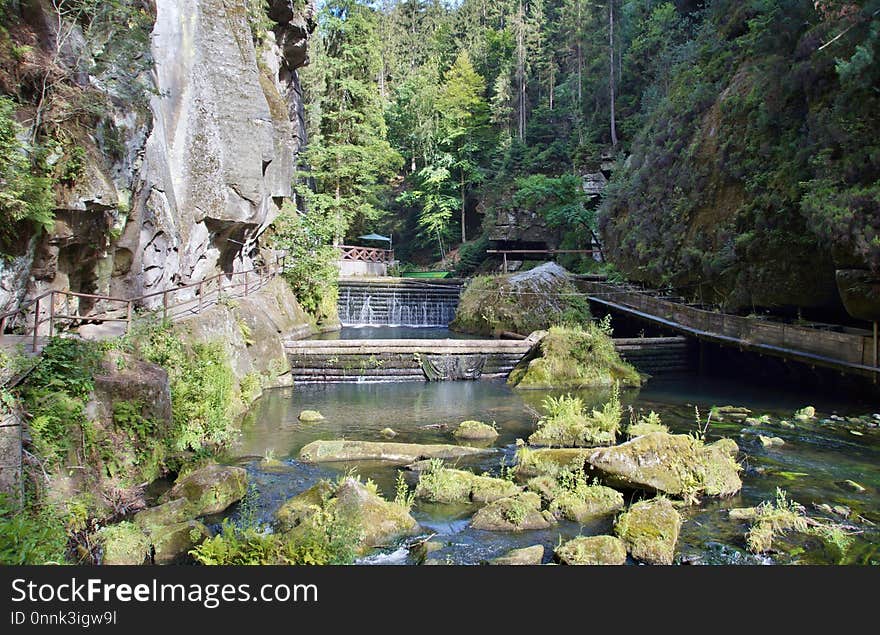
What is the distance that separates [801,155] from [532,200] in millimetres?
21932

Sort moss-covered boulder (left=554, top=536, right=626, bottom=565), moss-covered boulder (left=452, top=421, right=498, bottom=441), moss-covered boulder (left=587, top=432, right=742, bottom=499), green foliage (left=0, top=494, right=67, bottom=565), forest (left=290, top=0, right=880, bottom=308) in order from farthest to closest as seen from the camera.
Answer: forest (left=290, top=0, right=880, bottom=308) < moss-covered boulder (left=452, top=421, right=498, bottom=441) < moss-covered boulder (left=587, top=432, right=742, bottom=499) < moss-covered boulder (left=554, top=536, right=626, bottom=565) < green foliage (left=0, top=494, right=67, bottom=565)

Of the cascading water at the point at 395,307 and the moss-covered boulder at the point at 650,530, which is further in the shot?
the cascading water at the point at 395,307

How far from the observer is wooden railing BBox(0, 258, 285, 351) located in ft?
29.8

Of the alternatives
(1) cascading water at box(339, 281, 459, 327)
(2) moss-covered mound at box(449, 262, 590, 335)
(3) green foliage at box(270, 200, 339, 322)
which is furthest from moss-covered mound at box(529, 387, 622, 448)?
(1) cascading water at box(339, 281, 459, 327)

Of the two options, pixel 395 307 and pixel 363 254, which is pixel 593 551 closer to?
pixel 395 307

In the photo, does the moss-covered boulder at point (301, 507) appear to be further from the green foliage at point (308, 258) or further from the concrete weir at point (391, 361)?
the green foliage at point (308, 258)

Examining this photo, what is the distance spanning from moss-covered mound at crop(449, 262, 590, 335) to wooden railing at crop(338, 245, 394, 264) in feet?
44.3

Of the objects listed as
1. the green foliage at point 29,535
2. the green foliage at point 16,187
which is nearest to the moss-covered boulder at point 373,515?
the green foliage at point 29,535

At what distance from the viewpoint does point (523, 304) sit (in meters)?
23.7

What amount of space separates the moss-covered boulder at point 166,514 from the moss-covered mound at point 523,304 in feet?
53.0

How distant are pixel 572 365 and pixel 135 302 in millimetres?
10875

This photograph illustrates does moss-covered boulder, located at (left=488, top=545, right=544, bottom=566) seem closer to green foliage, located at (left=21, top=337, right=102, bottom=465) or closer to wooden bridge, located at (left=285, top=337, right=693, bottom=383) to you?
green foliage, located at (left=21, top=337, right=102, bottom=465)

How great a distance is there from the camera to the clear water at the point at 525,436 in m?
7.24

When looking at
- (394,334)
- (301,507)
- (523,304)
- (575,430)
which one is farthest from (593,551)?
(394,334)
